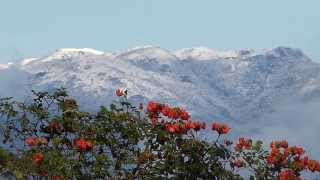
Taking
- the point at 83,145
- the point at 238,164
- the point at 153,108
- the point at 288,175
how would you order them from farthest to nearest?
the point at 238,164, the point at 153,108, the point at 288,175, the point at 83,145

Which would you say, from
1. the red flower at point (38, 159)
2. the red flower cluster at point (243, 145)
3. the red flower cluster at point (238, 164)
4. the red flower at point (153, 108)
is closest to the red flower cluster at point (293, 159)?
the red flower cluster at point (243, 145)

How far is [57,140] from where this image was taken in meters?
12.3

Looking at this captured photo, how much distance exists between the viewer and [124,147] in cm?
1271

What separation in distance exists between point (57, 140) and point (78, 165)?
707mm

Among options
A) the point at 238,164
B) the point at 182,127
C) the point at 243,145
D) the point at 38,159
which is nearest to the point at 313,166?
the point at 243,145

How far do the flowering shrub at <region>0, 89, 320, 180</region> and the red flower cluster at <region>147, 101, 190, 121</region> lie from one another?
0.06 feet

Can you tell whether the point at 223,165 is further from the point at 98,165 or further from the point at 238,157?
the point at 98,165

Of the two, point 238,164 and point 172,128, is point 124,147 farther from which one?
point 238,164

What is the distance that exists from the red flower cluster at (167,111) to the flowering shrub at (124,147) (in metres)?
0.02

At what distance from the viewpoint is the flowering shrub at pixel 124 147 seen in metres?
11.8

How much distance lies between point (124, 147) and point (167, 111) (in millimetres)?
1059

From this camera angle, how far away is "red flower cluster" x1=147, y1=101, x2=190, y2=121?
42.0 ft

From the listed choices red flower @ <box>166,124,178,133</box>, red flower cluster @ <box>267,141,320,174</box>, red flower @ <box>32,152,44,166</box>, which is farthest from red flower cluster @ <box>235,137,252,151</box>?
red flower @ <box>32,152,44,166</box>

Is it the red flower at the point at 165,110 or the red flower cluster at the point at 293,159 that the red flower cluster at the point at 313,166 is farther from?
the red flower at the point at 165,110
